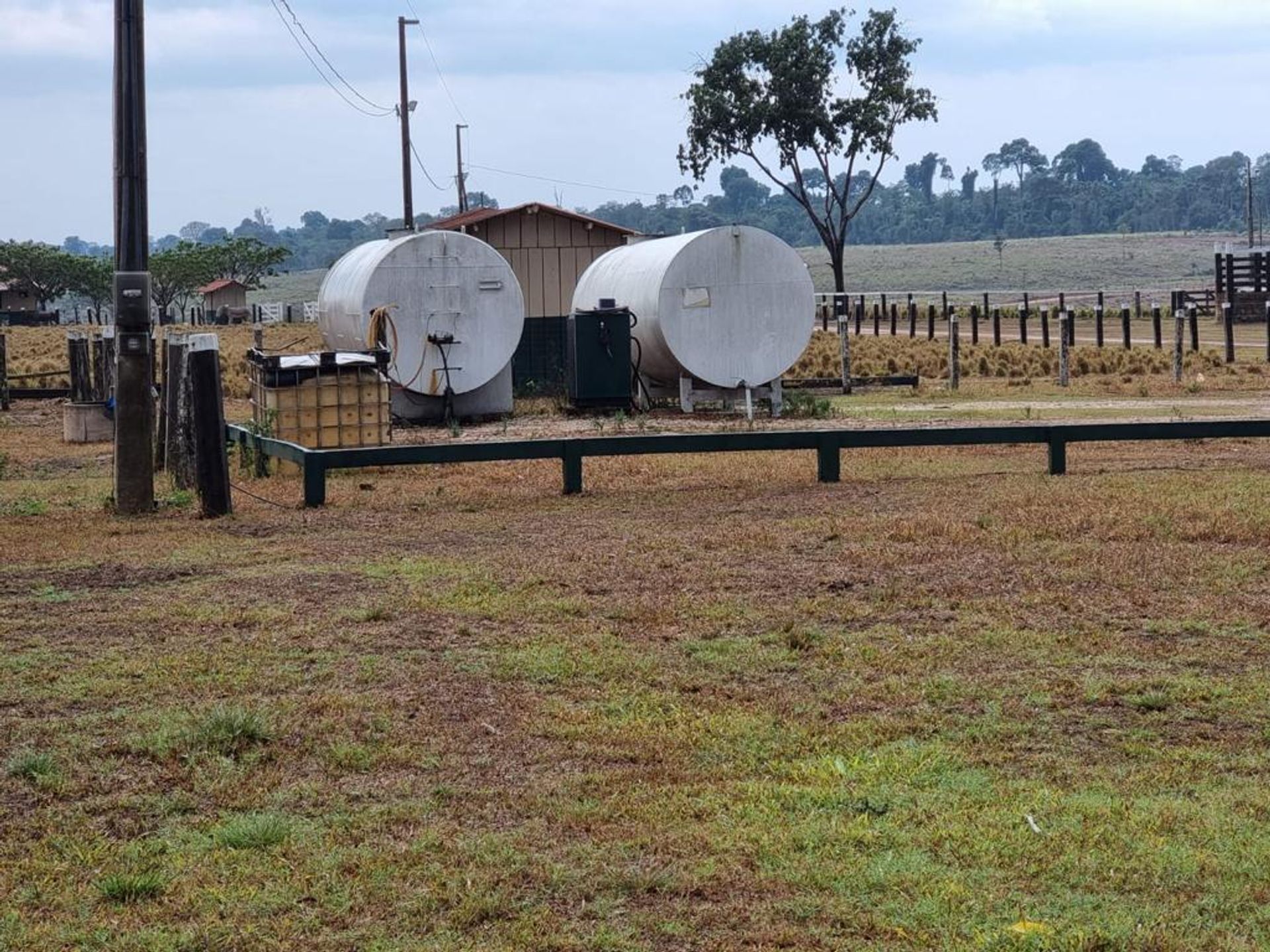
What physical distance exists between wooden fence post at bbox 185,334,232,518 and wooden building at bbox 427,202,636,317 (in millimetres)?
15318

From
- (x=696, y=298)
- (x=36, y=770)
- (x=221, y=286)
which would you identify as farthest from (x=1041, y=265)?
(x=36, y=770)

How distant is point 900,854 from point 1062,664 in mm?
3012

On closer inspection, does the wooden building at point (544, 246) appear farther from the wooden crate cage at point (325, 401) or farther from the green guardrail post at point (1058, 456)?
the green guardrail post at point (1058, 456)

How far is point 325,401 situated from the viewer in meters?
19.1

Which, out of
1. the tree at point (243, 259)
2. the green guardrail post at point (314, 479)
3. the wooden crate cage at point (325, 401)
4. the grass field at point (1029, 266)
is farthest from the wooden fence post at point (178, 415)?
the tree at point (243, 259)

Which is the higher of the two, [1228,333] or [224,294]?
[224,294]

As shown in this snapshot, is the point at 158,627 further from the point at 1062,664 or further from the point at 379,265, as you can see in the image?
the point at 379,265

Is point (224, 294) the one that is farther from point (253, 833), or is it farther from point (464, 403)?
point (253, 833)

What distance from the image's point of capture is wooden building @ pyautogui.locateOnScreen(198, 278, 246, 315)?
108 m

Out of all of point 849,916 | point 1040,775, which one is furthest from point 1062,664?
point 849,916

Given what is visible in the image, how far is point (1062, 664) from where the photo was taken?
855cm

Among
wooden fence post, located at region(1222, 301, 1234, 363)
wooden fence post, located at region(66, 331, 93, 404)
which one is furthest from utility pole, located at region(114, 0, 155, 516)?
wooden fence post, located at region(1222, 301, 1234, 363)

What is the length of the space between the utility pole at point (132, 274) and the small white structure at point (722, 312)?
10.6 m

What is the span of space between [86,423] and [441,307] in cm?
488
